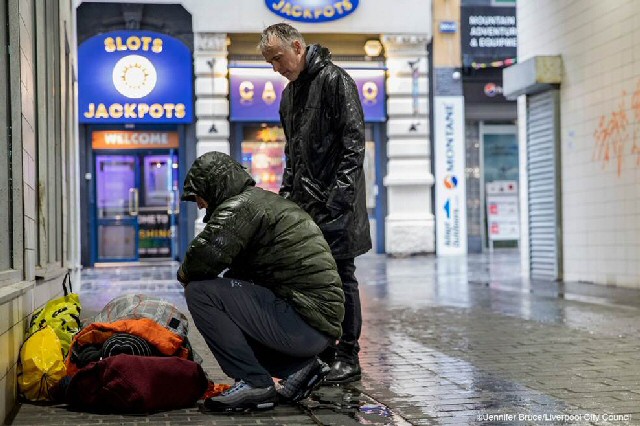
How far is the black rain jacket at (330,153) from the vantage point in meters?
5.72

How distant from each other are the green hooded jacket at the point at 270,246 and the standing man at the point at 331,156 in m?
0.66

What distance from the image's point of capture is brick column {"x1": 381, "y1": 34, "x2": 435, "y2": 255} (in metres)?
24.1

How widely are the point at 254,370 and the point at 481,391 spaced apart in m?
1.35

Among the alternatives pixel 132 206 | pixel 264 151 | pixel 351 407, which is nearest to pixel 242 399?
pixel 351 407

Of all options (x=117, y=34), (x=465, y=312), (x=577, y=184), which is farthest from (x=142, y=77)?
(x=465, y=312)

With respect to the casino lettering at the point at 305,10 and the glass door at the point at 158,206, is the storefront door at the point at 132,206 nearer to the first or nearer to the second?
the glass door at the point at 158,206

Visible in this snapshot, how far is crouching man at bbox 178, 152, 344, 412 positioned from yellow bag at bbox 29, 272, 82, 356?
1.21 m

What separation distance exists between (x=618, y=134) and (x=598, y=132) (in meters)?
0.60

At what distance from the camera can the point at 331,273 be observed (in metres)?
5.06

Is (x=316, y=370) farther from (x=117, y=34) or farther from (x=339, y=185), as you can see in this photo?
(x=117, y=34)

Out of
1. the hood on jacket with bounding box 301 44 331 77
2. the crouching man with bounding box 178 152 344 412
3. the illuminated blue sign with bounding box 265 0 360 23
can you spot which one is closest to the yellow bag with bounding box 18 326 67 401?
the crouching man with bounding box 178 152 344 412

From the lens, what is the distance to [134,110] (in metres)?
22.4

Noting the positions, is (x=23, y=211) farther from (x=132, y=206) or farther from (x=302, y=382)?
(x=132, y=206)

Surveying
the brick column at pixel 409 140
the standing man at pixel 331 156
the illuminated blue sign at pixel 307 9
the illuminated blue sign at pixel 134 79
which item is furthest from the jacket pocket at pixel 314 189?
the illuminated blue sign at pixel 307 9
